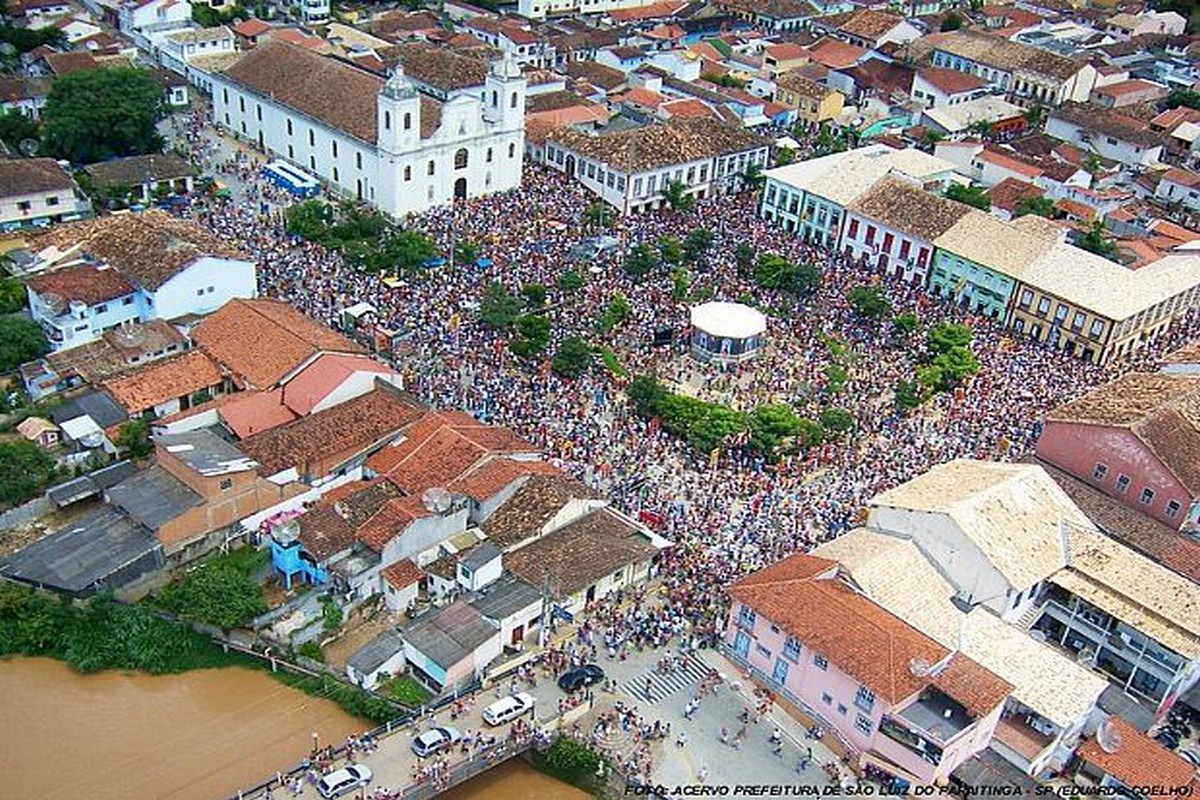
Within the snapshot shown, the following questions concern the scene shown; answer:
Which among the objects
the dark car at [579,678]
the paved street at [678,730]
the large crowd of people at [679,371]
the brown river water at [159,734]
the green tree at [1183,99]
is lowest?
the brown river water at [159,734]

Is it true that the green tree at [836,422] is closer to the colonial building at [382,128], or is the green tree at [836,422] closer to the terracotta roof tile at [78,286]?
the colonial building at [382,128]

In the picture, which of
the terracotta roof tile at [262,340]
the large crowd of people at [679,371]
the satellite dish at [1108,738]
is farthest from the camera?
the terracotta roof tile at [262,340]

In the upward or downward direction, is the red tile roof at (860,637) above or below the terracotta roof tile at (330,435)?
above

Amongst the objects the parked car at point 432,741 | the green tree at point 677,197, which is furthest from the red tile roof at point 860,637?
the green tree at point 677,197

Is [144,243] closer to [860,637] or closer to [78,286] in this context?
[78,286]

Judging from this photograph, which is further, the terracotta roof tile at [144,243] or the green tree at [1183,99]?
the green tree at [1183,99]

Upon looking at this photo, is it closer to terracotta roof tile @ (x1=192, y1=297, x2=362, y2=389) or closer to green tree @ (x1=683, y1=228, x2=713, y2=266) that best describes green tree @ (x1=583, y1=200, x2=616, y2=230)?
green tree @ (x1=683, y1=228, x2=713, y2=266)

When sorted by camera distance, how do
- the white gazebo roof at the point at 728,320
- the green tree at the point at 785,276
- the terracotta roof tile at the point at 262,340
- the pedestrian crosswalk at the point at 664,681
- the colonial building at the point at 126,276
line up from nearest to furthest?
1. the pedestrian crosswalk at the point at 664,681
2. the terracotta roof tile at the point at 262,340
3. the colonial building at the point at 126,276
4. the white gazebo roof at the point at 728,320
5. the green tree at the point at 785,276
